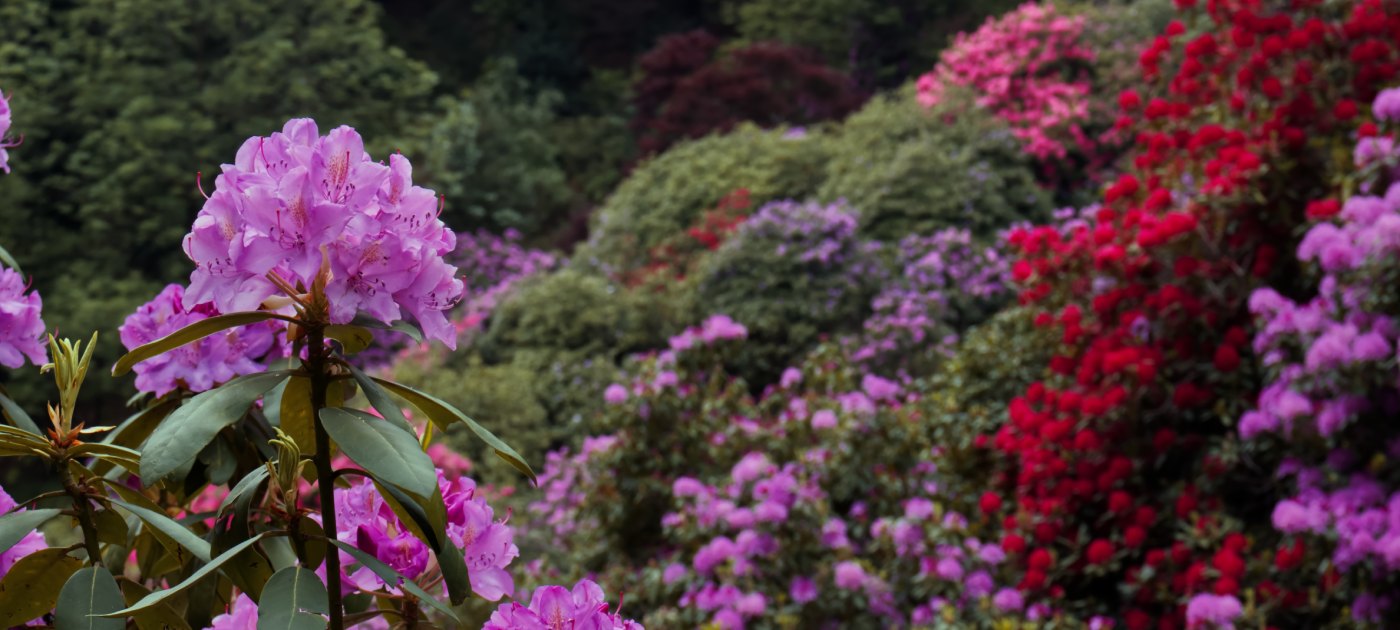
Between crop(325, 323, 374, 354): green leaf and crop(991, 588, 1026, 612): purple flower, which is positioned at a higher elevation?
crop(325, 323, 374, 354): green leaf

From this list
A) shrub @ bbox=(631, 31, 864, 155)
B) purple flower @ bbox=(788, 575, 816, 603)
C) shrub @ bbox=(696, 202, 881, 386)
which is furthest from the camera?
shrub @ bbox=(631, 31, 864, 155)

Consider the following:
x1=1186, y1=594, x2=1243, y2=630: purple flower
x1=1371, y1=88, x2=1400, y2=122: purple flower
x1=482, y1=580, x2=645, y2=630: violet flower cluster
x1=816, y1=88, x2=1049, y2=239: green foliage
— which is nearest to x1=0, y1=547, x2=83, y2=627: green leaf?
x1=482, y1=580, x2=645, y2=630: violet flower cluster

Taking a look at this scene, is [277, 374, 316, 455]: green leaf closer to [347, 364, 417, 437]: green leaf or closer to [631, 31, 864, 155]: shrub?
[347, 364, 417, 437]: green leaf

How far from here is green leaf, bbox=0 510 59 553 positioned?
676mm

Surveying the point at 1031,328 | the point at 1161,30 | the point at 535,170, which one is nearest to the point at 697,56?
the point at 535,170

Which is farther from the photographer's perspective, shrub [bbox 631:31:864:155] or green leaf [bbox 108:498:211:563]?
shrub [bbox 631:31:864:155]

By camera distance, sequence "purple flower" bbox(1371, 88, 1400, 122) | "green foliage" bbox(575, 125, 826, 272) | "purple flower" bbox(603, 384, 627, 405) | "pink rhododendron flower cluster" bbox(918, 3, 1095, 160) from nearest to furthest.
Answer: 1. "purple flower" bbox(1371, 88, 1400, 122)
2. "purple flower" bbox(603, 384, 627, 405)
3. "green foliage" bbox(575, 125, 826, 272)
4. "pink rhododendron flower cluster" bbox(918, 3, 1095, 160)

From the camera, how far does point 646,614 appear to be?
3281mm

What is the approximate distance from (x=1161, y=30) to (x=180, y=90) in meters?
7.27

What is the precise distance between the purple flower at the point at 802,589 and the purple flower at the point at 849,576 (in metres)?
0.09

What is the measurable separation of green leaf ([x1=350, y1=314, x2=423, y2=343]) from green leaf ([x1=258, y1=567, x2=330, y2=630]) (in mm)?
133

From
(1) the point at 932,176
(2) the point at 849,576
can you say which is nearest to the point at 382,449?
(2) the point at 849,576

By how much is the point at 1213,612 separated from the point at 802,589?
3.00 feet

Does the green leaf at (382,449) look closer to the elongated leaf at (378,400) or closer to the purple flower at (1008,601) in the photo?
the elongated leaf at (378,400)
